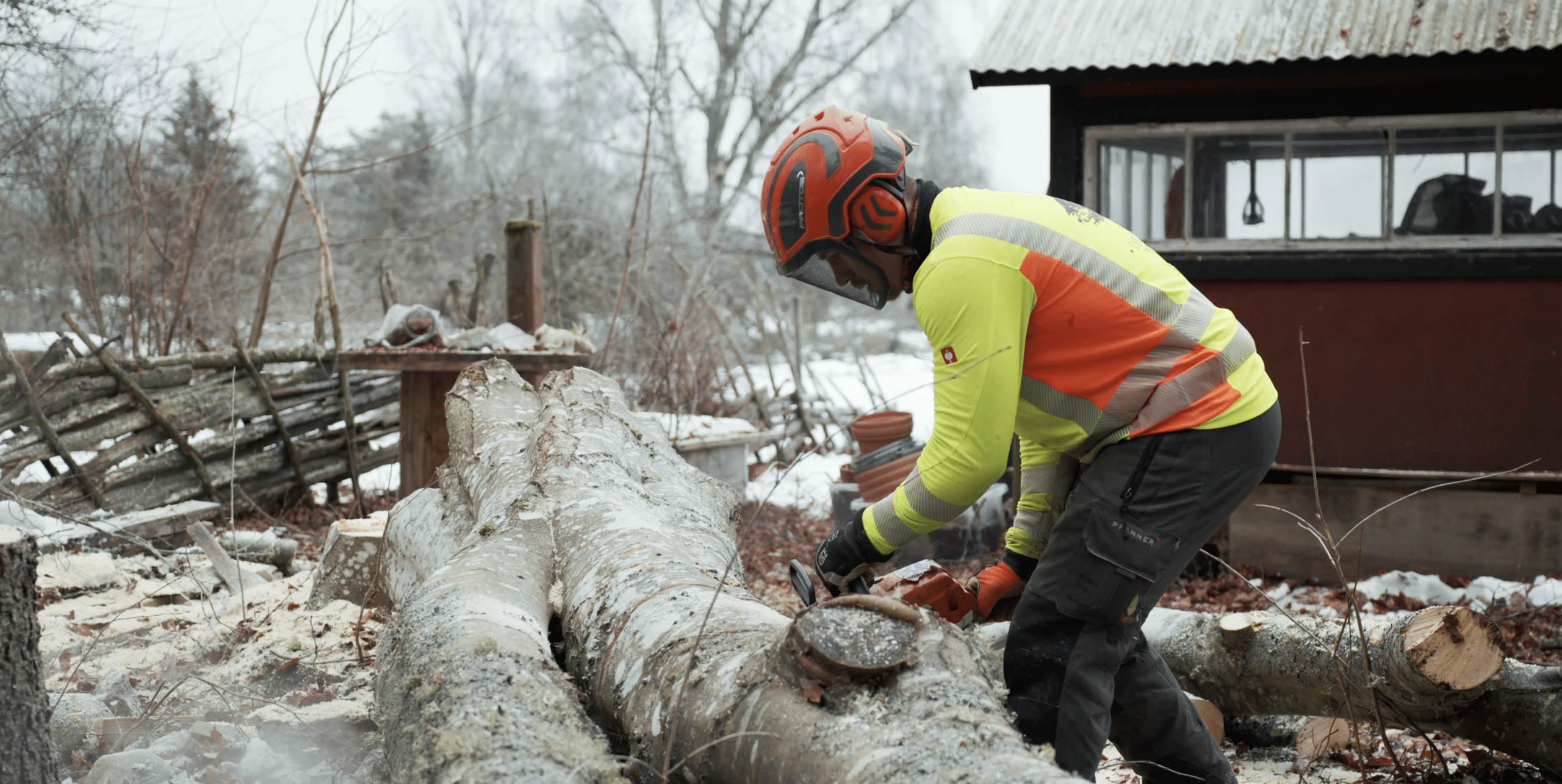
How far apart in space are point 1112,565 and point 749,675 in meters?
0.93

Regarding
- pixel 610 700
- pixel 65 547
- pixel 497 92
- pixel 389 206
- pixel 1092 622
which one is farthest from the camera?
pixel 497 92

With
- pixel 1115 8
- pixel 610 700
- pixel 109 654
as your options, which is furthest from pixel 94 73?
pixel 610 700

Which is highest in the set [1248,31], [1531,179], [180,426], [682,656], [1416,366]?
[1248,31]

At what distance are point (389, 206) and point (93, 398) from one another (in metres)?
16.9

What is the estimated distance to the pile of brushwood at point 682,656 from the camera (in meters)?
1.68

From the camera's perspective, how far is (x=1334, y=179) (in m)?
5.89

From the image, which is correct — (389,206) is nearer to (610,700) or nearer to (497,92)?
(497,92)

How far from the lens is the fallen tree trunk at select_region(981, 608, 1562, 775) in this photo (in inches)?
107

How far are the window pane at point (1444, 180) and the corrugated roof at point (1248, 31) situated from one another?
0.57 metres

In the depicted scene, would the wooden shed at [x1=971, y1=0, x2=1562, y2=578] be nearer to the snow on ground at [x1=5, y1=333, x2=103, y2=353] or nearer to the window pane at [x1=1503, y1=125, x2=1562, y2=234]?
the window pane at [x1=1503, y1=125, x2=1562, y2=234]

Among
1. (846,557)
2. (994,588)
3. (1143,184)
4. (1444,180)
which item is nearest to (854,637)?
(846,557)

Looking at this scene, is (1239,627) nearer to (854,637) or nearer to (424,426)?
(854,637)

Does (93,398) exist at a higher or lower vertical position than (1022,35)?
lower

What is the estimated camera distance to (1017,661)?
7.93 ft
